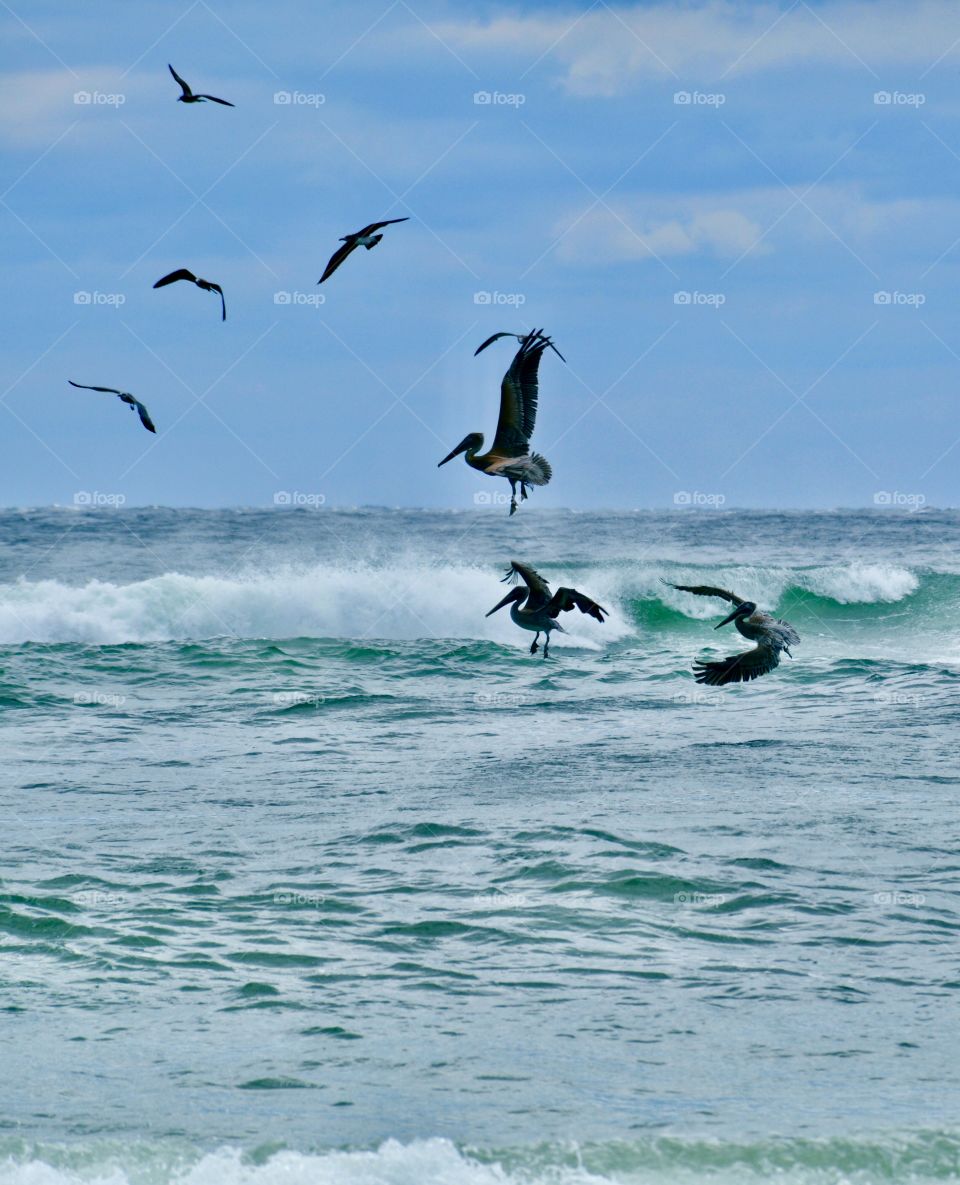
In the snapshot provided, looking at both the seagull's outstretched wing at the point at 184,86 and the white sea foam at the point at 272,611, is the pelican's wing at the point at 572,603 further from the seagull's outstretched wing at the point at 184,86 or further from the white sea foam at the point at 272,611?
the white sea foam at the point at 272,611

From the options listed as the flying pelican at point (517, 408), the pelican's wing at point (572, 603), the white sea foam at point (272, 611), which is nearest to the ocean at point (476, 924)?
the pelican's wing at point (572, 603)

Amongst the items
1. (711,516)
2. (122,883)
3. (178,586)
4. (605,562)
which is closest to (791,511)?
(711,516)

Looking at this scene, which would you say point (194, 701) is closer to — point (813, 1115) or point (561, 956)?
point (561, 956)

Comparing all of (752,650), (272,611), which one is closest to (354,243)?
(752,650)

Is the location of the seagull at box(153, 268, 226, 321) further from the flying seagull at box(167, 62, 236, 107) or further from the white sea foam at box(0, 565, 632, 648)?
the white sea foam at box(0, 565, 632, 648)

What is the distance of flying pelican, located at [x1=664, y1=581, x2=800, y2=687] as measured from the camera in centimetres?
869

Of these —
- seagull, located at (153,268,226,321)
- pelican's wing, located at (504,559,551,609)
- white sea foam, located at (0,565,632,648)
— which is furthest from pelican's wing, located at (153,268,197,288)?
white sea foam, located at (0,565,632,648)

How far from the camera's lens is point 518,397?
9.10 m

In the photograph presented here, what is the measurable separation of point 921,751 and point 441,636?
13486 mm

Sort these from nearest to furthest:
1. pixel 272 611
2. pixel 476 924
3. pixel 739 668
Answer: pixel 739 668 → pixel 476 924 → pixel 272 611

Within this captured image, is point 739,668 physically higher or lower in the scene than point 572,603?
lower

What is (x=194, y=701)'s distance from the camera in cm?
1934

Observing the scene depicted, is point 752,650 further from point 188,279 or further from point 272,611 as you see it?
point 272,611

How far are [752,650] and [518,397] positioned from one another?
2072mm
